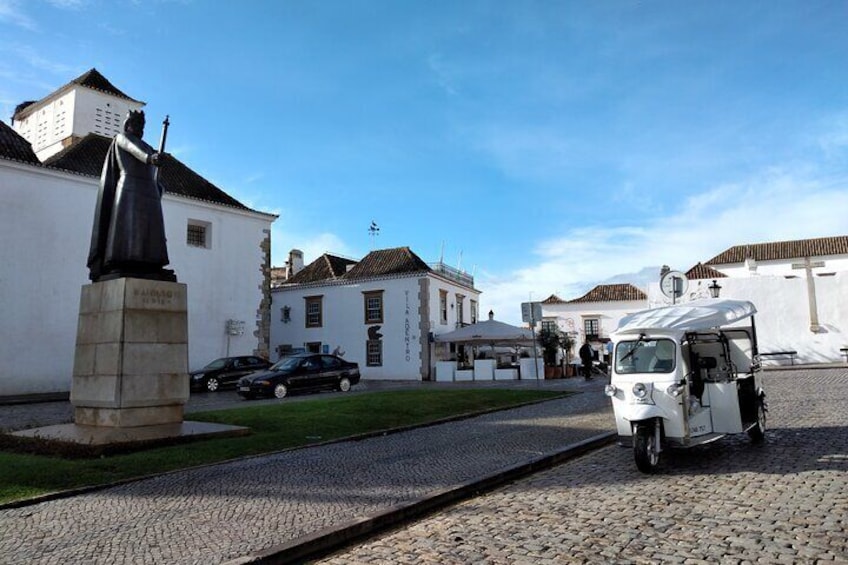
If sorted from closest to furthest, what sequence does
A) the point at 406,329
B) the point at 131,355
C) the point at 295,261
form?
the point at 131,355
the point at 406,329
the point at 295,261

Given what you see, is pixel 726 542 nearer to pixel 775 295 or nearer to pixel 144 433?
pixel 144 433

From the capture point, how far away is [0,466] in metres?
7.84

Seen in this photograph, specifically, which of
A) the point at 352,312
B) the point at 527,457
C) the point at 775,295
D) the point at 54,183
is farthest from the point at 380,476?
the point at 775,295

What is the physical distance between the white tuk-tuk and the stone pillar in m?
7.27

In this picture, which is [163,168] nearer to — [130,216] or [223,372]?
[223,372]

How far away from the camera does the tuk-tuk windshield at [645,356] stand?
7914 mm

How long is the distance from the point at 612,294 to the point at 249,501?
55.2m

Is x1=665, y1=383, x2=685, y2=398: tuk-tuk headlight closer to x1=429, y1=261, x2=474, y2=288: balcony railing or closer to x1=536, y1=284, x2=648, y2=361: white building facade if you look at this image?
x1=429, y1=261, x2=474, y2=288: balcony railing

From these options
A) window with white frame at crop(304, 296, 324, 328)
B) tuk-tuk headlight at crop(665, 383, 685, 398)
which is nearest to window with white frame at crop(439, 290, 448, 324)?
window with white frame at crop(304, 296, 324, 328)

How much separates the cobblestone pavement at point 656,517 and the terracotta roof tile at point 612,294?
49487 millimetres

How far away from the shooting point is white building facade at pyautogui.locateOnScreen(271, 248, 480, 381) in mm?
34250

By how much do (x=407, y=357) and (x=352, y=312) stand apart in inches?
186

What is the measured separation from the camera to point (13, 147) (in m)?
23.6

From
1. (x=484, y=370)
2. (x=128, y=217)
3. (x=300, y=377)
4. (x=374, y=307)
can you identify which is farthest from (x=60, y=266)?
(x=484, y=370)
